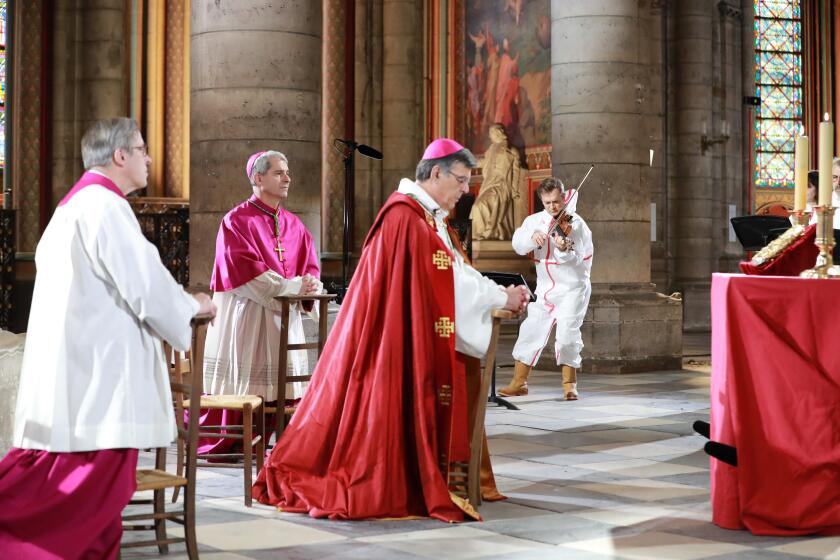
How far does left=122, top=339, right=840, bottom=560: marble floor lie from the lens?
4.86 m

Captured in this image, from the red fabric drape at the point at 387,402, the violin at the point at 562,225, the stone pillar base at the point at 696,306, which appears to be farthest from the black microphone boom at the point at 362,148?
the stone pillar base at the point at 696,306

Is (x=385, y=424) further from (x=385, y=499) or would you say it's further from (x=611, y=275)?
(x=611, y=275)

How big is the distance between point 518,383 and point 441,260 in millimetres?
4603

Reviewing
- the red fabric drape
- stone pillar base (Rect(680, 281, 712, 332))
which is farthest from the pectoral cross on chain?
stone pillar base (Rect(680, 281, 712, 332))

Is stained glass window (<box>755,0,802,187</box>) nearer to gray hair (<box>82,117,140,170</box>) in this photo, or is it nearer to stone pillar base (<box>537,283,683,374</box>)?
stone pillar base (<box>537,283,683,374</box>)

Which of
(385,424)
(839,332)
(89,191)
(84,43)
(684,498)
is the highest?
(84,43)

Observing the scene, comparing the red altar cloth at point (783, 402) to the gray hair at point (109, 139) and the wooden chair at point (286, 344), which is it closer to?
the wooden chair at point (286, 344)

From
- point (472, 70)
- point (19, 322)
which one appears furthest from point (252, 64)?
point (472, 70)

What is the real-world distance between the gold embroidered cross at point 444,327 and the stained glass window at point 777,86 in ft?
68.3

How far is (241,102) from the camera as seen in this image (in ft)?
29.8

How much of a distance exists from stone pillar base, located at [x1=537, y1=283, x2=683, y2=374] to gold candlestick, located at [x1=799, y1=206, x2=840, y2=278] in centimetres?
673

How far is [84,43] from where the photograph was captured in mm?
16828

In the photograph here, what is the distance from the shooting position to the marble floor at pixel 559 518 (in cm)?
486

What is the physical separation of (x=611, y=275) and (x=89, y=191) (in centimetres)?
881
